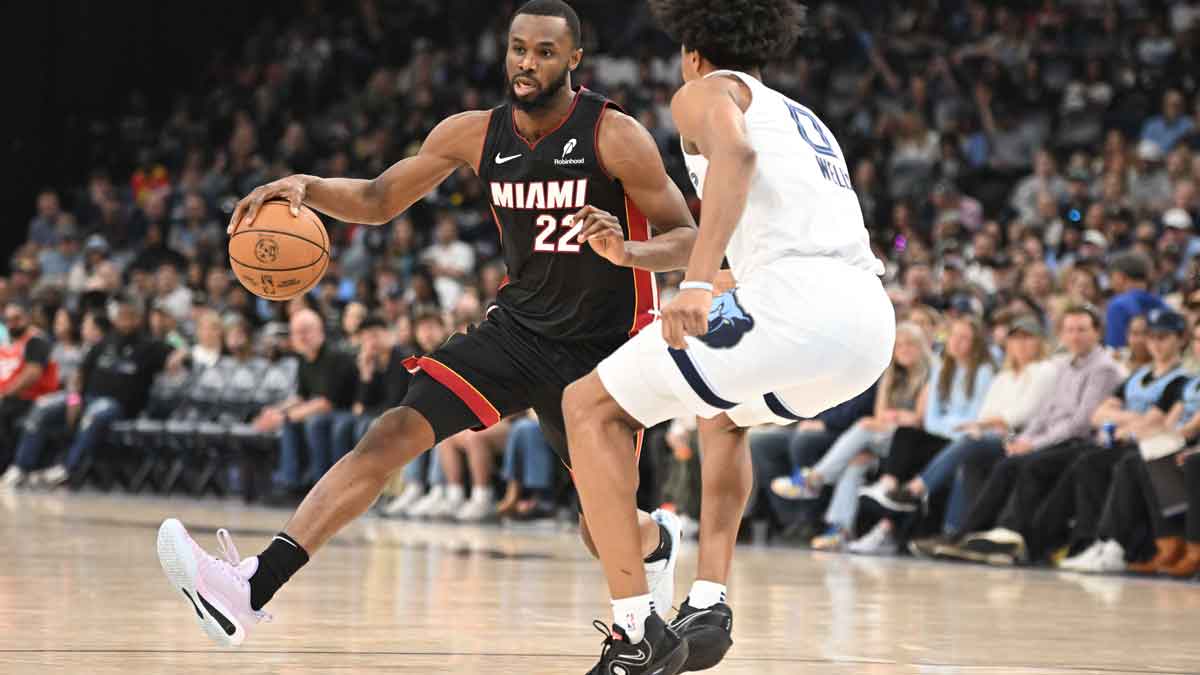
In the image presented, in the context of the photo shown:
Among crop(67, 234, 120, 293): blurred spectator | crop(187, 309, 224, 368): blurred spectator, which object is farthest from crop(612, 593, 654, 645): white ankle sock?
crop(67, 234, 120, 293): blurred spectator

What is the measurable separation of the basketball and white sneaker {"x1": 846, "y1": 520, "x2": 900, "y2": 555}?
5.75 meters

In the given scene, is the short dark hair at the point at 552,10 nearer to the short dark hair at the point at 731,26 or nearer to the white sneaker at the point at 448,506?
the short dark hair at the point at 731,26

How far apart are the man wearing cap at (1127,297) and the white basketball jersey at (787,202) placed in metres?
6.10

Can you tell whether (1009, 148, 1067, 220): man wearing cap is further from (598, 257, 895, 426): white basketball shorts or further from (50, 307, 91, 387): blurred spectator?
(598, 257, 895, 426): white basketball shorts

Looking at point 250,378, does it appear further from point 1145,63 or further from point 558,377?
point 558,377

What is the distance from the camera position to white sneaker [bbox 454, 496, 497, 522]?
12.5 m

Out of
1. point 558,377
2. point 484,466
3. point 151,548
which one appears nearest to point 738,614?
point 558,377

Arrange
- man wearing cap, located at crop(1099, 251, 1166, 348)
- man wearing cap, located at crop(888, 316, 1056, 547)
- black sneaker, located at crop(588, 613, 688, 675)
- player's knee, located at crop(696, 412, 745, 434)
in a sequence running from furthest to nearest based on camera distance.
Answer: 1. man wearing cap, located at crop(1099, 251, 1166, 348)
2. man wearing cap, located at crop(888, 316, 1056, 547)
3. player's knee, located at crop(696, 412, 745, 434)
4. black sneaker, located at crop(588, 613, 688, 675)

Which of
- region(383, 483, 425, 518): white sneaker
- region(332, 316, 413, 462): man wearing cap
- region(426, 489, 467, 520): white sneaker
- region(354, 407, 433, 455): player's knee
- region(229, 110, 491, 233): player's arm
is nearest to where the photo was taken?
region(354, 407, 433, 455): player's knee

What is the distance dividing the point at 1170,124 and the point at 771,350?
414 inches

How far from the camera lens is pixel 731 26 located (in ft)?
14.4

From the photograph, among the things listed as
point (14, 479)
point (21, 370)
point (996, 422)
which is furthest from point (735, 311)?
point (21, 370)

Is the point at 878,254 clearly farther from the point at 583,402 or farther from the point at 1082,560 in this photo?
the point at 583,402

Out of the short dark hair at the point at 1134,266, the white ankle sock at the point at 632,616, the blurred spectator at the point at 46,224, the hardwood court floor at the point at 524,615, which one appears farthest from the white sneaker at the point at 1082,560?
→ the blurred spectator at the point at 46,224
